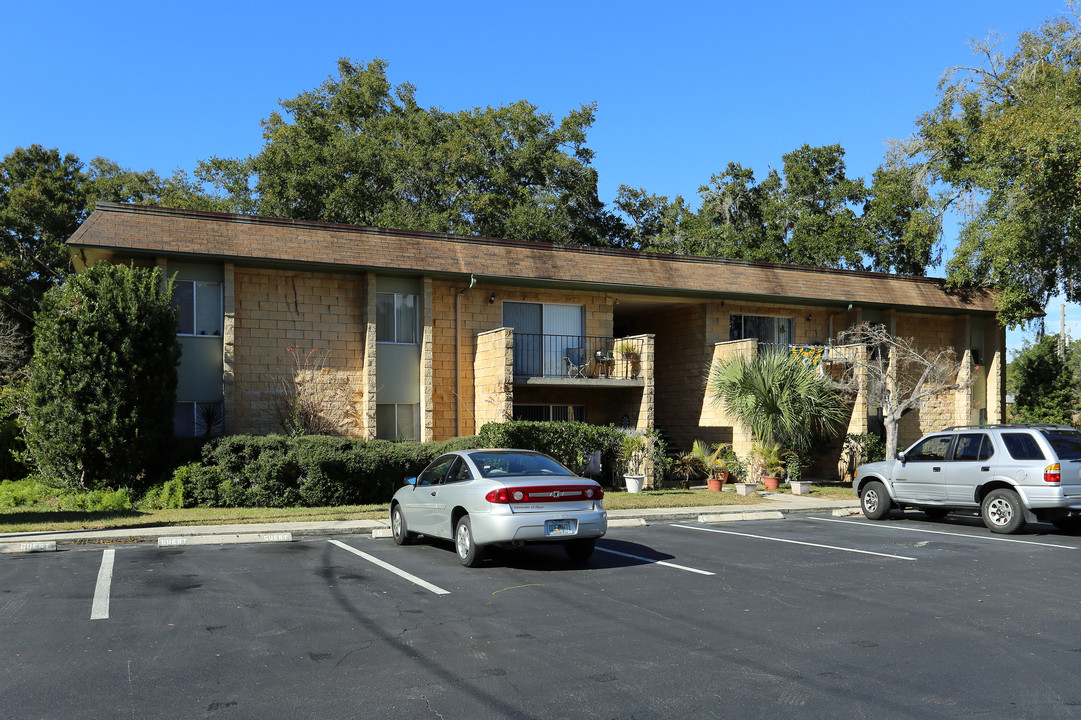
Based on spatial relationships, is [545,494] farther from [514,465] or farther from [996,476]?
[996,476]

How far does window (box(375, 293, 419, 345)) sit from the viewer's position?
74.3 ft

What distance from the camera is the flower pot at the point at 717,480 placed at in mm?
23062

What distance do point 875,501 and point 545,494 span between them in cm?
866

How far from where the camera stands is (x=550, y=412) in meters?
25.7

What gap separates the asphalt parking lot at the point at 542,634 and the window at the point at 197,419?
894cm

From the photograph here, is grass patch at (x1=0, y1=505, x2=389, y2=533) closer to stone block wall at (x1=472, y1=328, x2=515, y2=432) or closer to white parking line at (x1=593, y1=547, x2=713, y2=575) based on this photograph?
stone block wall at (x1=472, y1=328, x2=515, y2=432)

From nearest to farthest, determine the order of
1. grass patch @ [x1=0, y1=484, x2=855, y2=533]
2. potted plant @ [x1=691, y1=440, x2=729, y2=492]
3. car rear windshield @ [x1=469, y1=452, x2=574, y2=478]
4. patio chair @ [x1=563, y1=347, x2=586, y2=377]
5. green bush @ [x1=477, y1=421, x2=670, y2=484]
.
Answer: car rear windshield @ [x1=469, y1=452, x2=574, y2=478], grass patch @ [x1=0, y1=484, x2=855, y2=533], green bush @ [x1=477, y1=421, x2=670, y2=484], potted plant @ [x1=691, y1=440, x2=729, y2=492], patio chair @ [x1=563, y1=347, x2=586, y2=377]

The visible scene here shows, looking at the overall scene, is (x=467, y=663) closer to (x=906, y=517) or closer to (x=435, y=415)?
(x=906, y=517)

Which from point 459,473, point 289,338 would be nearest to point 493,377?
point 289,338

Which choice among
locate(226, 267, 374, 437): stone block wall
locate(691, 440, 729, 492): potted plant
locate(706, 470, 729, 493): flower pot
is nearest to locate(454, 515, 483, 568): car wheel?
locate(226, 267, 374, 437): stone block wall

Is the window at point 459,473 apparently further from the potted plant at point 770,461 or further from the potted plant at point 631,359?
the potted plant at point 770,461

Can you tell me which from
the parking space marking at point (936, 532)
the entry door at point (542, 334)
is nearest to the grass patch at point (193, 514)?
the parking space marking at point (936, 532)

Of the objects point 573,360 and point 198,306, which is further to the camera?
point 573,360

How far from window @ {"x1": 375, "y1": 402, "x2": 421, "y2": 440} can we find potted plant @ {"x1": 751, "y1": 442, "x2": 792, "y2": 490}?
9170 mm
